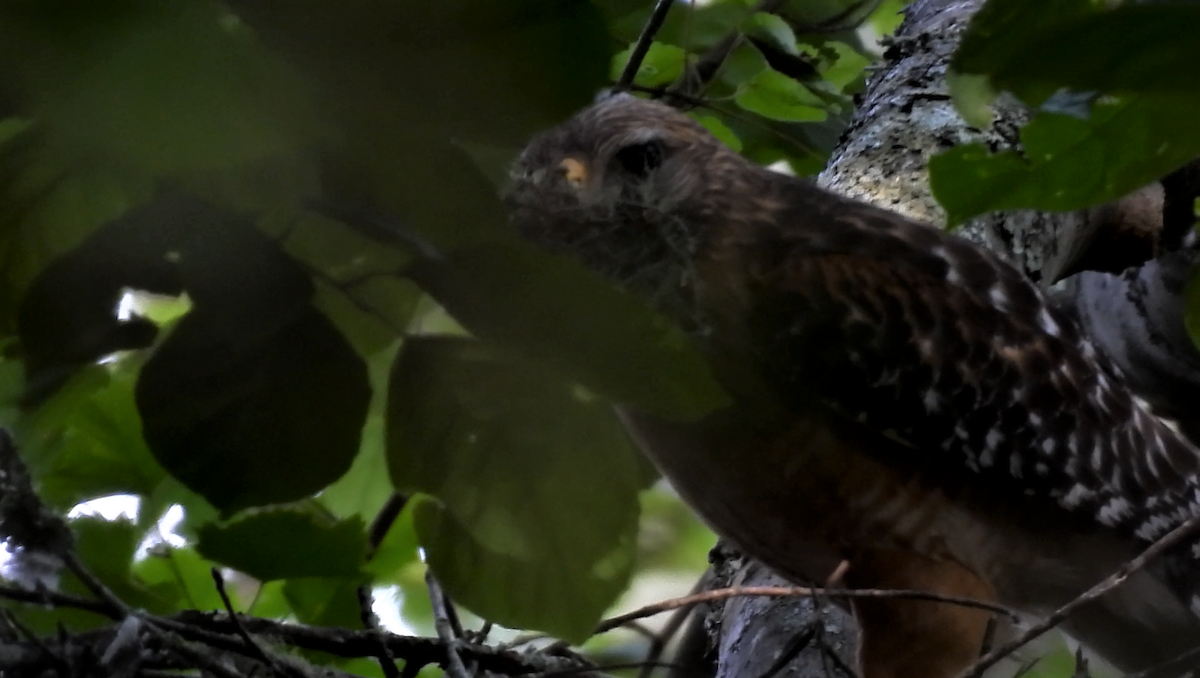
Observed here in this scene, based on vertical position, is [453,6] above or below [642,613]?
above

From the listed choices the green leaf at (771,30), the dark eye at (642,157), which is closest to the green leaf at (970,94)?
the dark eye at (642,157)

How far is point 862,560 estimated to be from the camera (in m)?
1.30

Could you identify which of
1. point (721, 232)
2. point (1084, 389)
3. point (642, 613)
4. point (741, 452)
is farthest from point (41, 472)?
point (1084, 389)

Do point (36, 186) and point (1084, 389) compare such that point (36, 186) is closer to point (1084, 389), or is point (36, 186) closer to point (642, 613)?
point (642, 613)

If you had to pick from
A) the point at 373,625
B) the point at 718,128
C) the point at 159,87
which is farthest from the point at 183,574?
the point at 718,128

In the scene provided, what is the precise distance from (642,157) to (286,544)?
878 mm

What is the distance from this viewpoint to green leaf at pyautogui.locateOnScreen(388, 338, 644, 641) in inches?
16.7

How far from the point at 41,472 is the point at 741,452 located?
2.66ft

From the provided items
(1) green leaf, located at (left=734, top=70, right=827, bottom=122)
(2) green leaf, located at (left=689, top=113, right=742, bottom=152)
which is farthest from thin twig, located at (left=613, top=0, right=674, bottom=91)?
(2) green leaf, located at (left=689, top=113, right=742, bottom=152)

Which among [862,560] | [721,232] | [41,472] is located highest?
[41,472]

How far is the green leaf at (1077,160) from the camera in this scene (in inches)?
18.3

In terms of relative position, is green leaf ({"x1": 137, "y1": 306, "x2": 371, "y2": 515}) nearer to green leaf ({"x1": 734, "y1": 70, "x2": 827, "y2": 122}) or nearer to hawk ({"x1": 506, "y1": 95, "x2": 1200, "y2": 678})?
hawk ({"x1": 506, "y1": 95, "x2": 1200, "y2": 678})

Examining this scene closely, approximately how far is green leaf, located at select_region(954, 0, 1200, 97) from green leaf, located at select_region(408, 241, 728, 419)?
160mm

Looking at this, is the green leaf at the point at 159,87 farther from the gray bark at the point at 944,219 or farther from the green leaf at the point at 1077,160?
the gray bark at the point at 944,219
